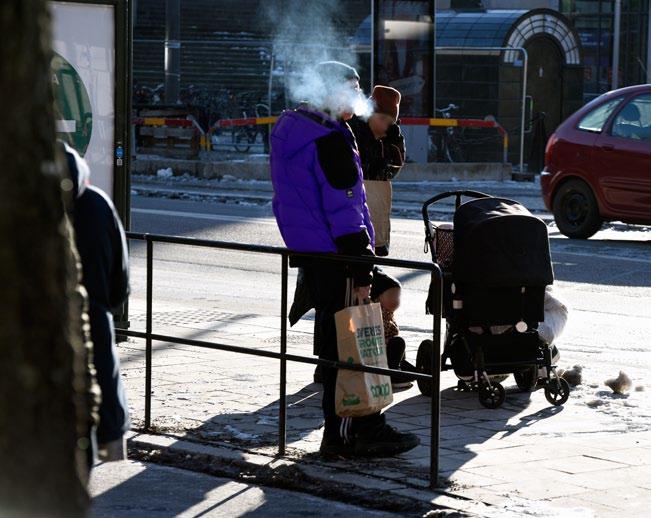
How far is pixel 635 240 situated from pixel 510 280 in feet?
32.3

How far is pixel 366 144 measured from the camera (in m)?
8.20

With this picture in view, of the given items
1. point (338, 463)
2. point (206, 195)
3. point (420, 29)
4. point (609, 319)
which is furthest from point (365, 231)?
point (420, 29)

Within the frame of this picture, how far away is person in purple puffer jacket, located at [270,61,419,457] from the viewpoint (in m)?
6.26

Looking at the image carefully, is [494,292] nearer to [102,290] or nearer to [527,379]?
[527,379]

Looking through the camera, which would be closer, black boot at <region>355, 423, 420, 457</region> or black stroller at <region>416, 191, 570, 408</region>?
black boot at <region>355, 423, 420, 457</region>

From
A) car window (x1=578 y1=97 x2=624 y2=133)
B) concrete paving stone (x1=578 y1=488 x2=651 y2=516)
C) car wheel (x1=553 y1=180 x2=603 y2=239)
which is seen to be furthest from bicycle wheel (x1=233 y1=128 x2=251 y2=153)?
concrete paving stone (x1=578 y1=488 x2=651 y2=516)

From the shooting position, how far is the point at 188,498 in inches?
223

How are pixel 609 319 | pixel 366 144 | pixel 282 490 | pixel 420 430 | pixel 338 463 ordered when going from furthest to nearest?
1. pixel 609 319
2. pixel 366 144
3. pixel 420 430
4. pixel 338 463
5. pixel 282 490

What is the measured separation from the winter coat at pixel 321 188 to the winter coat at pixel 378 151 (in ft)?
5.88

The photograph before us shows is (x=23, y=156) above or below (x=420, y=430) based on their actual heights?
above

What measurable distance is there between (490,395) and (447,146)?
21308 mm

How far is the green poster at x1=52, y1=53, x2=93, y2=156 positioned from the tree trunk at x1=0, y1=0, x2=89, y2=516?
6436 millimetres

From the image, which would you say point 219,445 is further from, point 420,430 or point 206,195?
point 206,195

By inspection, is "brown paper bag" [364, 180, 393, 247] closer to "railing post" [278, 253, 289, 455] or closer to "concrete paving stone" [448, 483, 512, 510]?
"railing post" [278, 253, 289, 455]
